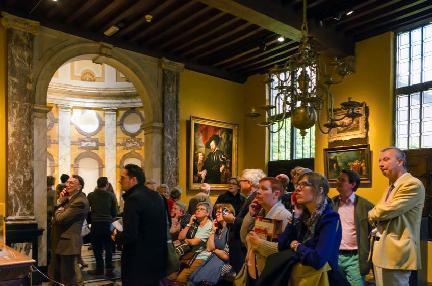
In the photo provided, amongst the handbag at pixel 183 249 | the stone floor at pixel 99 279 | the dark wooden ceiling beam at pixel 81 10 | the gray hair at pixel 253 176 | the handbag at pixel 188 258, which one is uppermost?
the dark wooden ceiling beam at pixel 81 10

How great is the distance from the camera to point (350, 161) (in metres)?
8.77

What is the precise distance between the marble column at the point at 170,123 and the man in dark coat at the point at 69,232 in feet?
13.2

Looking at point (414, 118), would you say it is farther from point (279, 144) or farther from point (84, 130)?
point (84, 130)

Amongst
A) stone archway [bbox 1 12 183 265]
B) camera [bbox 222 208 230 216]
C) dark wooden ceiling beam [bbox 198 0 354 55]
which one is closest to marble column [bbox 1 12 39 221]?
stone archway [bbox 1 12 183 265]

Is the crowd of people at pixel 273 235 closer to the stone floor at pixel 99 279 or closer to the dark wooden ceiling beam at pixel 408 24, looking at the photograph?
the stone floor at pixel 99 279

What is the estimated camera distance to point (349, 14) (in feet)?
25.8

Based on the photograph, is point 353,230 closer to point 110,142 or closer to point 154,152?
point 154,152

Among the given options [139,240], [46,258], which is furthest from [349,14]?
[46,258]

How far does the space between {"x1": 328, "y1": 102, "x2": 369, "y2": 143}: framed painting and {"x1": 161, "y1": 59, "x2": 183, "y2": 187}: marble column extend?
3.54 m

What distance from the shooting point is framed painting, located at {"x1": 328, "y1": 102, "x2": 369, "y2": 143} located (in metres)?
8.61

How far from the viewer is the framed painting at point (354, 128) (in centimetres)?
861

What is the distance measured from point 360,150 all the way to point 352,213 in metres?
4.41

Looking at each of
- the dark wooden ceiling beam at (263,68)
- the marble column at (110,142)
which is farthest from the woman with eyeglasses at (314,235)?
the marble column at (110,142)

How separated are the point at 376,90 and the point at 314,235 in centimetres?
648
